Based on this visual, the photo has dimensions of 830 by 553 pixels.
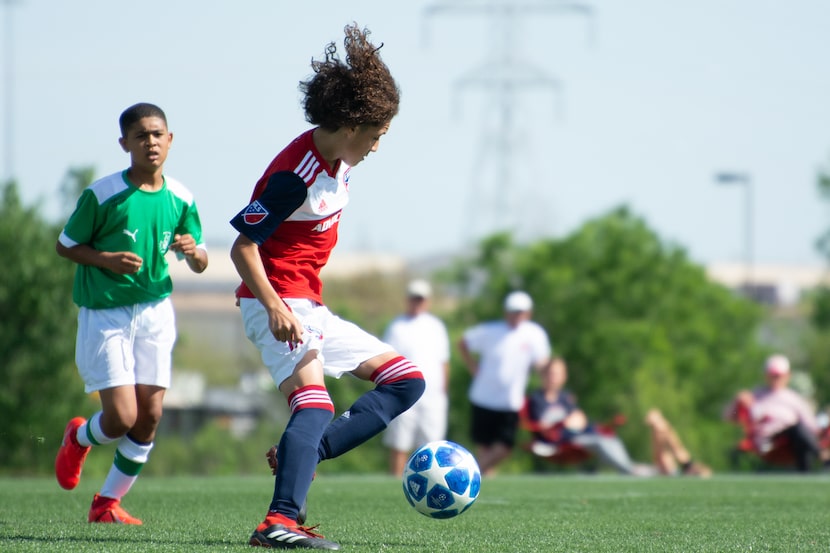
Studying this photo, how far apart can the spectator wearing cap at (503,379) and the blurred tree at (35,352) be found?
8201 mm

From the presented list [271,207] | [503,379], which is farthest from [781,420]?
[271,207]

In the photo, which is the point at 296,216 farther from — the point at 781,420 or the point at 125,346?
the point at 781,420

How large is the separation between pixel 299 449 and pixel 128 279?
1.80 metres

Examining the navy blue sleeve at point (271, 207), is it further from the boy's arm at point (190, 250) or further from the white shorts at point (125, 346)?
the white shorts at point (125, 346)

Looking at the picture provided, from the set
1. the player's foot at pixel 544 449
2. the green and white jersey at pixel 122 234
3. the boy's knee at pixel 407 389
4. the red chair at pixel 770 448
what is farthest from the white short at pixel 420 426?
the boy's knee at pixel 407 389

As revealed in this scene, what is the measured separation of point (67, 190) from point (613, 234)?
25.2 m

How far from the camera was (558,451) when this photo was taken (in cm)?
→ 1641

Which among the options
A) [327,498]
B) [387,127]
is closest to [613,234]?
[327,498]

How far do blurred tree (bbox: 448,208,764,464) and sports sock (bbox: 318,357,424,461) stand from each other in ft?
101

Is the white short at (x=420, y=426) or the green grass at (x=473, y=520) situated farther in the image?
the white short at (x=420, y=426)

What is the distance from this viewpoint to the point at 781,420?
16.2 meters

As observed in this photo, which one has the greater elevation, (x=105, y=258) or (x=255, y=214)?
(x=255, y=214)

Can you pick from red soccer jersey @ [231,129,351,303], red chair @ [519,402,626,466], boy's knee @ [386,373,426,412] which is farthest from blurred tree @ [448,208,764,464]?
red soccer jersey @ [231,129,351,303]

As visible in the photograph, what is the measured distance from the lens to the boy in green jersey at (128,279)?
6574 mm
